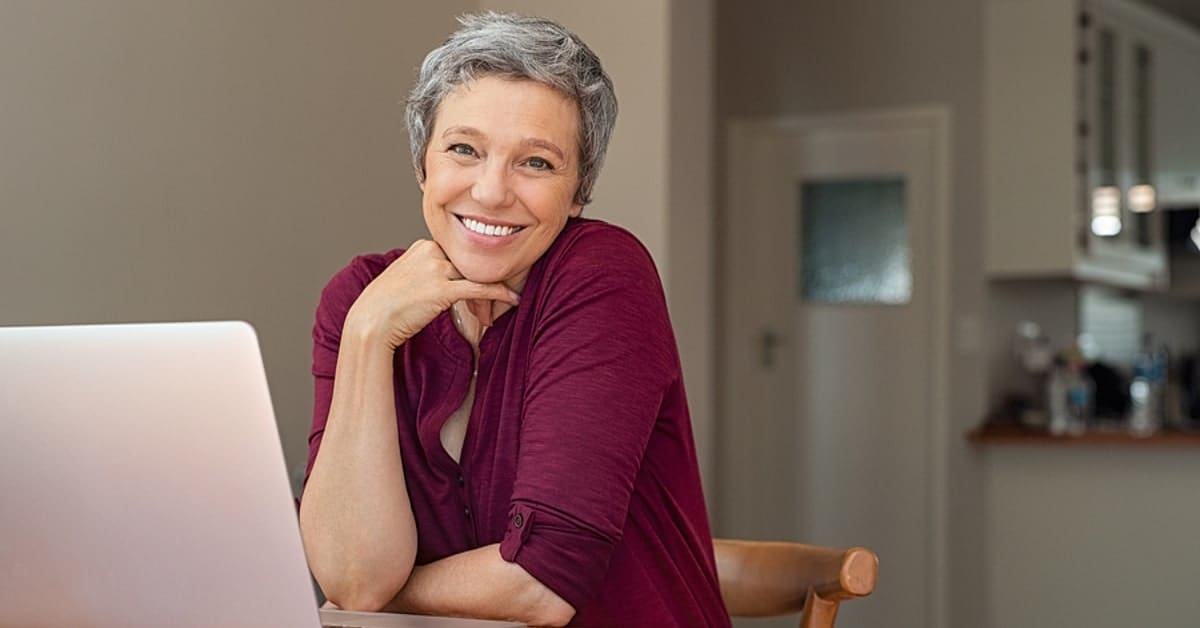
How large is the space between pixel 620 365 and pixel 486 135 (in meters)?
0.27

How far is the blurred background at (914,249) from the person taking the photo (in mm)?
3576

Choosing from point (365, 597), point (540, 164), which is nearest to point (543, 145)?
point (540, 164)

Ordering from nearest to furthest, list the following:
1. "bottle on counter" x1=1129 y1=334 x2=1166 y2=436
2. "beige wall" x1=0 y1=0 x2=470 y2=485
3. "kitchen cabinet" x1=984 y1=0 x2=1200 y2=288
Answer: "beige wall" x1=0 y1=0 x2=470 y2=485 → "bottle on counter" x1=1129 y1=334 x2=1166 y2=436 → "kitchen cabinet" x1=984 y1=0 x2=1200 y2=288

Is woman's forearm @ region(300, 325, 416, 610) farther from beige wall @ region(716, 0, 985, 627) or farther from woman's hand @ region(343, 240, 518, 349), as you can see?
beige wall @ region(716, 0, 985, 627)

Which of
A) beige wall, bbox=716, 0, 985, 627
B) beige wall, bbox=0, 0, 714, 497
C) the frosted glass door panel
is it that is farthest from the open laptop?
the frosted glass door panel

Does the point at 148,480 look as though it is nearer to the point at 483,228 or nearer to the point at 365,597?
the point at 365,597

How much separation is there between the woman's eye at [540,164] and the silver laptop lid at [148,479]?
1.79ft

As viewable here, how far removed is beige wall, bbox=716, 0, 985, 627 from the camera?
4809mm

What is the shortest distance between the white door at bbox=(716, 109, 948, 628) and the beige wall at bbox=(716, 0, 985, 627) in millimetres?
53

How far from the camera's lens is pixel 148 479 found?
3.15 feet

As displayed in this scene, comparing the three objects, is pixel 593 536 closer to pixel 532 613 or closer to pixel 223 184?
pixel 532 613

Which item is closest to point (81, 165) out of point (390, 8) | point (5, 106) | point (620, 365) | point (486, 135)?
point (5, 106)

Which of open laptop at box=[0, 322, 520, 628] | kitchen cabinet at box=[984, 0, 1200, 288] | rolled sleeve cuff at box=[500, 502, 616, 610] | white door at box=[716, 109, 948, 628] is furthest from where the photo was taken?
white door at box=[716, 109, 948, 628]

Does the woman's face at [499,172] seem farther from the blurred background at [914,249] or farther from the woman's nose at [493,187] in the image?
the blurred background at [914,249]
